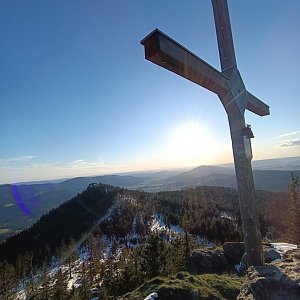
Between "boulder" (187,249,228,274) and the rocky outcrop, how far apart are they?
18579mm

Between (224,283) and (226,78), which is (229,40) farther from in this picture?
(224,283)

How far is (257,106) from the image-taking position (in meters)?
5.24

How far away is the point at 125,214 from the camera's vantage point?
139 m

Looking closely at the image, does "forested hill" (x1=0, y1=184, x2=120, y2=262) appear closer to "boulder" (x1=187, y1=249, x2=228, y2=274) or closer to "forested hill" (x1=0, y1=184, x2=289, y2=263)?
"forested hill" (x1=0, y1=184, x2=289, y2=263)

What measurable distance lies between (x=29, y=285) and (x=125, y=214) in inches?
2737

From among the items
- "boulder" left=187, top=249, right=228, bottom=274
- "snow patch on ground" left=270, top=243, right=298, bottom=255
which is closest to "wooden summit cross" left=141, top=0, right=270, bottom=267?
"snow patch on ground" left=270, top=243, right=298, bottom=255

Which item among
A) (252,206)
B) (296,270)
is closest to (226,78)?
(252,206)

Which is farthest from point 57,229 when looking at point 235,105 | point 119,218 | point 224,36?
point 224,36

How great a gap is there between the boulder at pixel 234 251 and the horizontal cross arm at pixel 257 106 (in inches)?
715

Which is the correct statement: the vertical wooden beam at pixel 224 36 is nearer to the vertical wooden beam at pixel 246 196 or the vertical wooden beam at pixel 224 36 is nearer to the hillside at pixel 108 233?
the vertical wooden beam at pixel 246 196

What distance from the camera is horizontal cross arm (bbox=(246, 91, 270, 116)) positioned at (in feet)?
16.2

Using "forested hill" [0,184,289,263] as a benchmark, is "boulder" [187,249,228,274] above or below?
above

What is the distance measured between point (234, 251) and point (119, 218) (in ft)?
385

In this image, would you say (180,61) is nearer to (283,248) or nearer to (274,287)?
(274,287)
